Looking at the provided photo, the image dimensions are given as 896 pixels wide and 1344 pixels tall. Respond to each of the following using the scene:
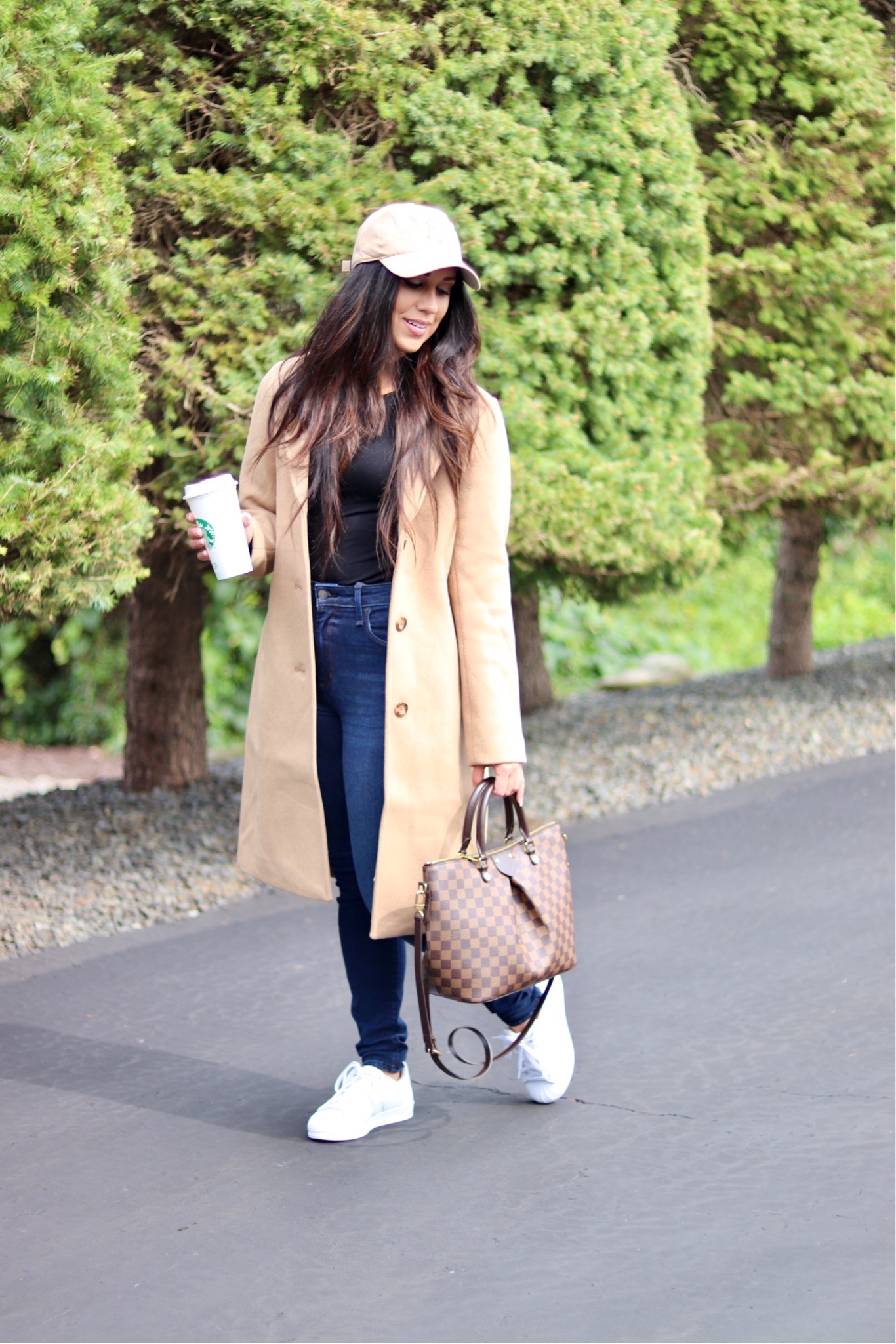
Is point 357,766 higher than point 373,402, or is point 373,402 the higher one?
point 373,402

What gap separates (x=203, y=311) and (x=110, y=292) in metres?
0.78

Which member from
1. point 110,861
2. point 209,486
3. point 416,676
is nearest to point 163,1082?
point 416,676

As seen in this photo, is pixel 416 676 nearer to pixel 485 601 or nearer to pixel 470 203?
pixel 485 601

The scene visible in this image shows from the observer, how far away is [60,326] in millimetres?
4035

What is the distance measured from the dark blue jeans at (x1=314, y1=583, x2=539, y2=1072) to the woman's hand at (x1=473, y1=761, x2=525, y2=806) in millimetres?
220

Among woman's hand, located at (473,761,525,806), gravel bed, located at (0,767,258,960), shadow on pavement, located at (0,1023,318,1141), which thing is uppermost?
woman's hand, located at (473,761,525,806)

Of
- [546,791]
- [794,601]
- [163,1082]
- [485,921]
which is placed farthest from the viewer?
[794,601]

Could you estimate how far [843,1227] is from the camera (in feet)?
9.25


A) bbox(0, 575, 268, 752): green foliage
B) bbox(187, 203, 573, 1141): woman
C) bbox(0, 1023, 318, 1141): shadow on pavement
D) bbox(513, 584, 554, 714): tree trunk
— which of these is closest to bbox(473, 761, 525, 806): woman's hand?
bbox(187, 203, 573, 1141): woman

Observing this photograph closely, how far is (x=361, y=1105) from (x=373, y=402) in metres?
1.61

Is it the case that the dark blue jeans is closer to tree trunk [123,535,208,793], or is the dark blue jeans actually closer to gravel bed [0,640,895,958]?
gravel bed [0,640,895,958]

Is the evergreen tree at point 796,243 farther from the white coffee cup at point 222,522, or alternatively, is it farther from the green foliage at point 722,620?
the green foliage at point 722,620

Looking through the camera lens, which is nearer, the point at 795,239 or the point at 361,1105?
the point at 361,1105

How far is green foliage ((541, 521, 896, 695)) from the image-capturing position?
13352 mm
